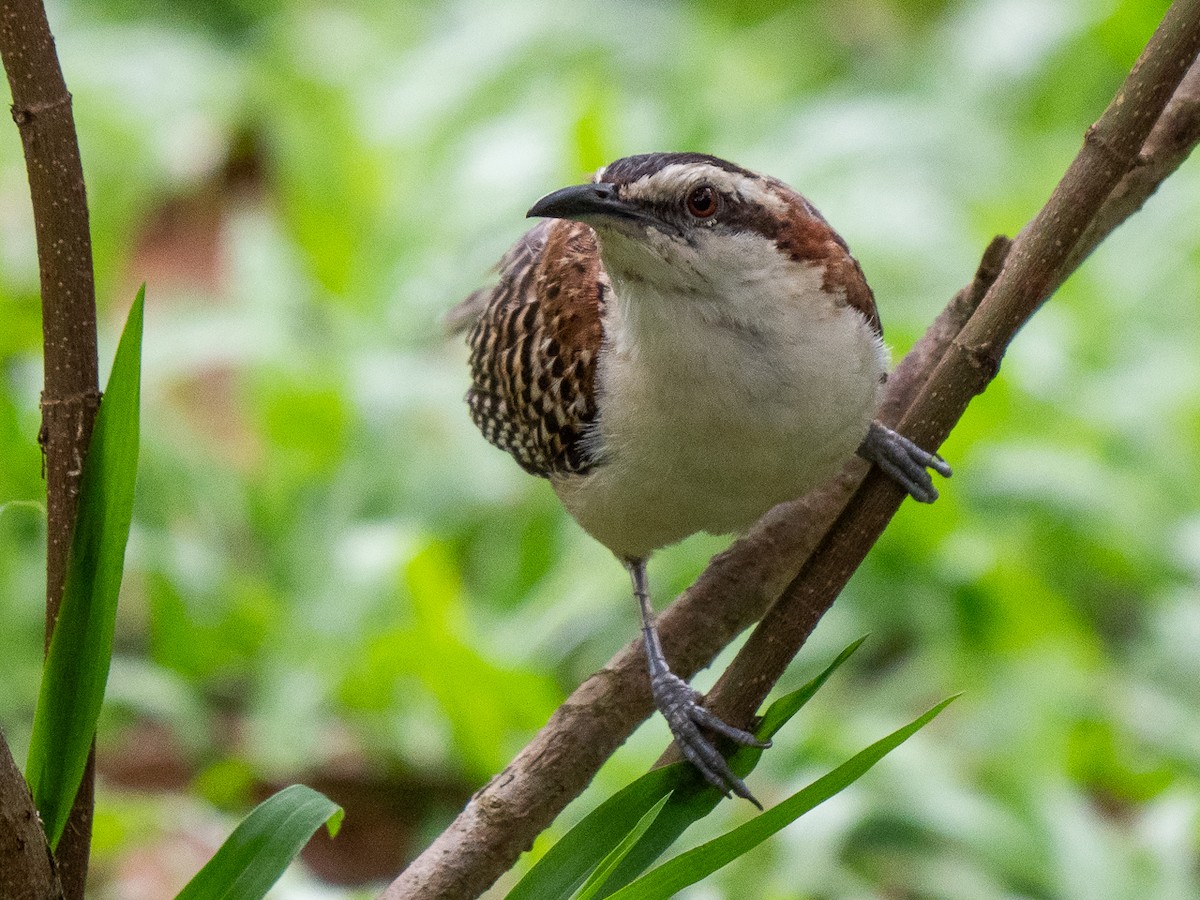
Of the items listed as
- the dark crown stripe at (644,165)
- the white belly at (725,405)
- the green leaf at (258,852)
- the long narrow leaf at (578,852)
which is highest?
the dark crown stripe at (644,165)

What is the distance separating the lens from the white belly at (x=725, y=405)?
2.38 metres

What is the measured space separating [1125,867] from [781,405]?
185 cm

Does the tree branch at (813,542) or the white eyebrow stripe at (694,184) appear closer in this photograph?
the tree branch at (813,542)

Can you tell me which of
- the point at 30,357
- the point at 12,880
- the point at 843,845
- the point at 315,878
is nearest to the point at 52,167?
the point at 12,880

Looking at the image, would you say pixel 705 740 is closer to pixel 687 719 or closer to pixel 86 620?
pixel 687 719

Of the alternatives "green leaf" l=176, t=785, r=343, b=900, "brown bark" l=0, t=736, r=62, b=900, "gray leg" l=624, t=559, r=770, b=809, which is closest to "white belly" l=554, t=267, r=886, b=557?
"gray leg" l=624, t=559, r=770, b=809

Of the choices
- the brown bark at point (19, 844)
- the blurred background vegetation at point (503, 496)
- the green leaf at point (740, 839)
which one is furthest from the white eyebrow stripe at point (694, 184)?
the blurred background vegetation at point (503, 496)

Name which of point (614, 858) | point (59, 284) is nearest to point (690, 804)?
point (614, 858)

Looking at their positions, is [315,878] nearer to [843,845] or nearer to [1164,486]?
[843,845]

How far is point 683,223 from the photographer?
2373mm

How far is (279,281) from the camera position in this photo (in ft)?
18.0

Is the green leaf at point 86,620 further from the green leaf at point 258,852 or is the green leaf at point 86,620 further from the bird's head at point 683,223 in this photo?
the bird's head at point 683,223

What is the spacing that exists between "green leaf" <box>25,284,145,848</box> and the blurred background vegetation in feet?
4.91

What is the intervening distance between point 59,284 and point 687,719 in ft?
3.76
